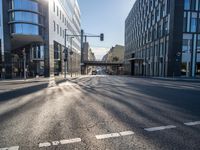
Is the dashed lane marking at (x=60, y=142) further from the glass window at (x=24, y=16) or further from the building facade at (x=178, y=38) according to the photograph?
the building facade at (x=178, y=38)

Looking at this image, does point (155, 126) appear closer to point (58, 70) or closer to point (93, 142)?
point (93, 142)

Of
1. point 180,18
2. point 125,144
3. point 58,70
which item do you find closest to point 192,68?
point 180,18

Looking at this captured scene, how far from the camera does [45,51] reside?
2945 centimetres

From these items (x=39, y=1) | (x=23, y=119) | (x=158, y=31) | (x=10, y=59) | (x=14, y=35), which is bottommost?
(x=23, y=119)

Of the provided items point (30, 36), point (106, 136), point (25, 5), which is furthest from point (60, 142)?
point (25, 5)

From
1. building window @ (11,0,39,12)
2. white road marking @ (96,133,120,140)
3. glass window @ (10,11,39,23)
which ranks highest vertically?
building window @ (11,0,39,12)

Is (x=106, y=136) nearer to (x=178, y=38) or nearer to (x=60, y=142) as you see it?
(x=60, y=142)

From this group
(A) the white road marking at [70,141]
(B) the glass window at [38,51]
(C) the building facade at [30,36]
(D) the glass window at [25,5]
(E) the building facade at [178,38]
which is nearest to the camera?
(A) the white road marking at [70,141]

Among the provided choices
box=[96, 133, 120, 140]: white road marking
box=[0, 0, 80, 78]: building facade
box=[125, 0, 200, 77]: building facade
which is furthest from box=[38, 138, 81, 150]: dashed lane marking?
Result: box=[125, 0, 200, 77]: building facade

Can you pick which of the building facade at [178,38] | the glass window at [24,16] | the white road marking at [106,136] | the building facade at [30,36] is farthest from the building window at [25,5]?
the white road marking at [106,136]

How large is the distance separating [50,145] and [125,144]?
5.57ft

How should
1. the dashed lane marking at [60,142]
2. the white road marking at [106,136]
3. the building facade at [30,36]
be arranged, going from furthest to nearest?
1. the building facade at [30,36]
2. the white road marking at [106,136]
3. the dashed lane marking at [60,142]

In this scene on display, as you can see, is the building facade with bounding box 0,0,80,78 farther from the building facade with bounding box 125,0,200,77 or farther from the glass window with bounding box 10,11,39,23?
the building facade with bounding box 125,0,200,77

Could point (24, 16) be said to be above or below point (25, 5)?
below
